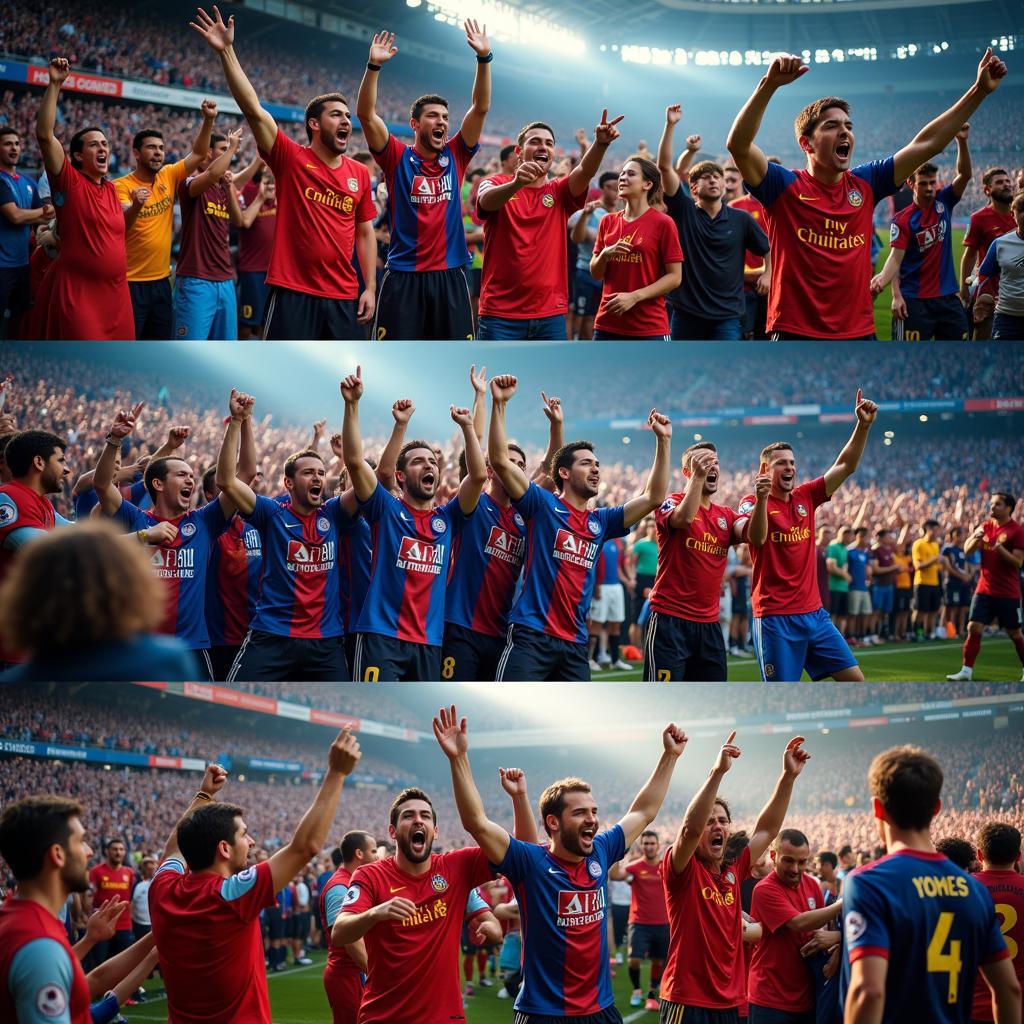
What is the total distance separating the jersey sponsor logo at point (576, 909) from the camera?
6.02 metres

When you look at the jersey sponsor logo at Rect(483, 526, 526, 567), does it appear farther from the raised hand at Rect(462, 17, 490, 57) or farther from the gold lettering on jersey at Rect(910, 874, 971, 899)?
the gold lettering on jersey at Rect(910, 874, 971, 899)

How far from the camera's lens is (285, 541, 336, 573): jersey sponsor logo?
8578 mm

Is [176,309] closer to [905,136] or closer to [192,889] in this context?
[192,889]

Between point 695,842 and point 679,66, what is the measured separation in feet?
134

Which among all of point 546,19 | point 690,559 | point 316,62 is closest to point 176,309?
point 690,559

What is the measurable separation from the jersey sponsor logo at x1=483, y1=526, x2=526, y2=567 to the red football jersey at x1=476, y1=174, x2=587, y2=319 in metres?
2.16

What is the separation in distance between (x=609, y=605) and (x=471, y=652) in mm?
6062

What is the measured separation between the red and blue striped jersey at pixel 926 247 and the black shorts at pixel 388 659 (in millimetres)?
6341

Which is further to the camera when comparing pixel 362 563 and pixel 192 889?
pixel 362 563

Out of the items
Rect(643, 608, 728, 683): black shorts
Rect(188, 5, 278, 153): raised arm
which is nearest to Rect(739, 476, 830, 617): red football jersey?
Rect(643, 608, 728, 683): black shorts

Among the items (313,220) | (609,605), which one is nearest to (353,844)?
(313,220)

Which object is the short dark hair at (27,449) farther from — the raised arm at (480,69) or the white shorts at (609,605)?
the white shorts at (609,605)

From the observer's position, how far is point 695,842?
6.70m

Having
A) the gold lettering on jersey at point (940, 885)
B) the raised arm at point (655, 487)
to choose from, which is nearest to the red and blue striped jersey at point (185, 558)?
the raised arm at point (655, 487)
